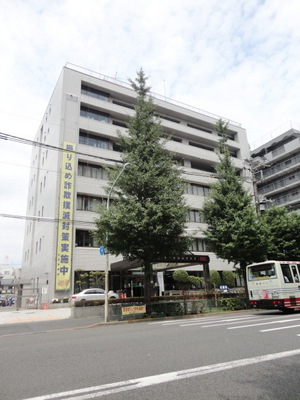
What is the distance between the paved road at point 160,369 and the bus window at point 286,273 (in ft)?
25.2

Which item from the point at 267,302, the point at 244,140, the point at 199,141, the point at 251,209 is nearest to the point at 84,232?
the point at 251,209

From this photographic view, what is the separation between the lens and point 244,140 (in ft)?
156

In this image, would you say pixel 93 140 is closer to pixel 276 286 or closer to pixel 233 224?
pixel 233 224

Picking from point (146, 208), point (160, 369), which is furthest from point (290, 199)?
point (160, 369)

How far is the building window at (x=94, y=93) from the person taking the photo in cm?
3512

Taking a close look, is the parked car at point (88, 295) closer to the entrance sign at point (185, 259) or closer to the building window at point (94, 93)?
the entrance sign at point (185, 259)

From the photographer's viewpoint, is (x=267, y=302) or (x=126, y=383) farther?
(x=267, y=302)

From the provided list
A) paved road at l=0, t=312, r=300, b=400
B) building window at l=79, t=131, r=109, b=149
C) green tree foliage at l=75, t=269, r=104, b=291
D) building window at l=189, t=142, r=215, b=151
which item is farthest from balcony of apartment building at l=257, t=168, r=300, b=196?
paved road at l=0, t=312, r=300, b=400

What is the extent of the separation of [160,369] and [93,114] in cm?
3330

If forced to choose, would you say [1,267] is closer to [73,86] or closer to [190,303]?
[73,86]

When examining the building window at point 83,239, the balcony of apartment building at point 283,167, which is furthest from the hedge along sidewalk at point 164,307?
the balcony of apartment building at point 283,167

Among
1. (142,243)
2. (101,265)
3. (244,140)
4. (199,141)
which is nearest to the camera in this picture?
(142,243)

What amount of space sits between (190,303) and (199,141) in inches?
1206

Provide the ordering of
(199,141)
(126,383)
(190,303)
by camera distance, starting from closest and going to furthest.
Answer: (126,383)
(190,303)
(199,141)
